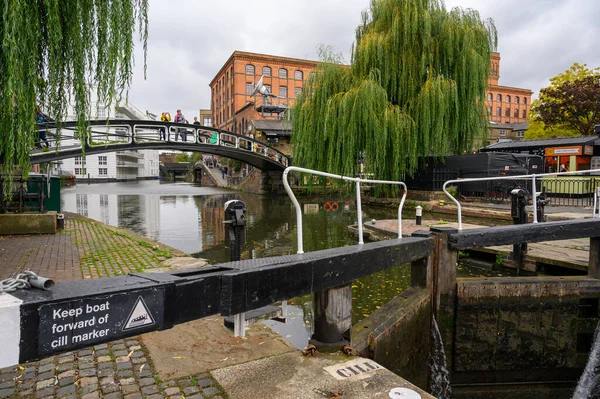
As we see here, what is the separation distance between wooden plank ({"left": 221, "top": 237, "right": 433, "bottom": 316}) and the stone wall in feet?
1.76

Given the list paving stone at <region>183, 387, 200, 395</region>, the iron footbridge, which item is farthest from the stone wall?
the iron footbridge

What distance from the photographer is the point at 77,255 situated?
7.06 m

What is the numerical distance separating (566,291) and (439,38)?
14.7 m

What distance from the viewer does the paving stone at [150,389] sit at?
2.52 metres

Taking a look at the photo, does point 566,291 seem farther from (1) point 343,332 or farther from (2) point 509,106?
(2) point 509,106

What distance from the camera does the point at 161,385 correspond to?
2613 millimetres

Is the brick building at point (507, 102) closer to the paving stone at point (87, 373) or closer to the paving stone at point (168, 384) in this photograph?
the paving stone at point (168, 384)

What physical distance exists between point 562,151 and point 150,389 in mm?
23618

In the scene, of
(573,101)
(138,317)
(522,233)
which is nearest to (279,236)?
(522,233)

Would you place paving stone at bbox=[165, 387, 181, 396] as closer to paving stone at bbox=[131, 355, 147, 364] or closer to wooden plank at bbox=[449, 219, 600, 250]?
paving stone at bbox=[131, 355, 147, 364]

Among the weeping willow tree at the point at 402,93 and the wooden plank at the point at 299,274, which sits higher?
the weeping willow tree at the point at 402,93

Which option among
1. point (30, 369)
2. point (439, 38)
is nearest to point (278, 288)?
point (30, 369)

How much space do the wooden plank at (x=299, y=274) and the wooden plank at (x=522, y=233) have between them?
1193 millimetres

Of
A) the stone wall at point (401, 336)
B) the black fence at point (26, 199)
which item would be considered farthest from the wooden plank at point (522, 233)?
the black fence at point (26, 199)
